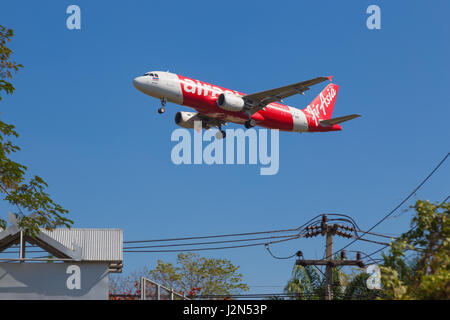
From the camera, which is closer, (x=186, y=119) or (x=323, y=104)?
(x=186, y=119)

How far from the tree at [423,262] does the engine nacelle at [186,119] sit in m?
36.7

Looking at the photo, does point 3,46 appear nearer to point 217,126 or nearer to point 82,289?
point 82,289

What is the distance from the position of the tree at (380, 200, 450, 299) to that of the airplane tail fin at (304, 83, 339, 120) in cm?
4391

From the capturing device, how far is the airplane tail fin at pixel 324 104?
201 feet

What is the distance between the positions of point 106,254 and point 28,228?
499 cm

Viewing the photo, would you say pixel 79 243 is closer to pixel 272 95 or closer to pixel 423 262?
pixel 423 262

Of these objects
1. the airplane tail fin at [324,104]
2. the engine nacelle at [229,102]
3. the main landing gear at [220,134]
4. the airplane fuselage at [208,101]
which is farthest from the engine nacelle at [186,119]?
the airplane tail fin at [324,104]

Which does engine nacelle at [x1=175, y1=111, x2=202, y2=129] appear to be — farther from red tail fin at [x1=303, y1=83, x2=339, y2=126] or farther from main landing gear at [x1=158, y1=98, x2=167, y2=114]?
red tail fin at [x1=303, y1=83, x2=339, y2=126]

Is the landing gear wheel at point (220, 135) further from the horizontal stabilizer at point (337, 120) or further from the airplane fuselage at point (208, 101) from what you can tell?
the horizontal stabilizer at point (337, 120)

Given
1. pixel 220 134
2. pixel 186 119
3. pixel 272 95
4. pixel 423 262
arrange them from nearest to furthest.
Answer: pixel 423 262
pixel 272 95
pixel 186 119
pixel 220 134

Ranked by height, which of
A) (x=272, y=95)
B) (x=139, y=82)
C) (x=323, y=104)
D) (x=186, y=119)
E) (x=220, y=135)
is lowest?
(x=220, y=135)

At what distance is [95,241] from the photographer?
29859 millimetres

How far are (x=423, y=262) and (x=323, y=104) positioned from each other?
2076 inches

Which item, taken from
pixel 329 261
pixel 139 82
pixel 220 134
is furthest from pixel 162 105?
pixel 329 261
